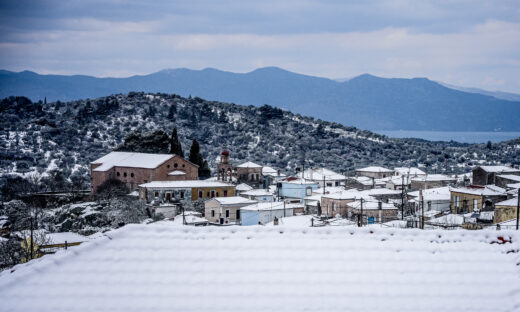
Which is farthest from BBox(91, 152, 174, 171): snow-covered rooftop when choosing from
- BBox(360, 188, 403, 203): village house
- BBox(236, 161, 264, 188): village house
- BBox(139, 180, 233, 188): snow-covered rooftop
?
BBox(360, 188, 403, 203): village house

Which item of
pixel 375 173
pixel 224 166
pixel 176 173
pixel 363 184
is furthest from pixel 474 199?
pixel 375 173

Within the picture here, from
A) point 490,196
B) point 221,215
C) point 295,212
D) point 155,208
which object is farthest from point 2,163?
point 490,196

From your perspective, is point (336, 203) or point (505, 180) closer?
point (336, 203)

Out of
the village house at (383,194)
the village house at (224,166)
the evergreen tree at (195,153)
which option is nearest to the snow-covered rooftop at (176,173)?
the village house at (224,166)

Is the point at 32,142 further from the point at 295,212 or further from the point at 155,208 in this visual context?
the point at 295,212

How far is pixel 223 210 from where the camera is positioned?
35.6 meters

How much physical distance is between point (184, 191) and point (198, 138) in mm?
42801

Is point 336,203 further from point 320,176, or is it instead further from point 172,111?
point 172,111

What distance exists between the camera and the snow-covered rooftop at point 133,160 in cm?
4487

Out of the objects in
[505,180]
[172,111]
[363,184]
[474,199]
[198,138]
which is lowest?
[363,184]

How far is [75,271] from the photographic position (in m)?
6.18

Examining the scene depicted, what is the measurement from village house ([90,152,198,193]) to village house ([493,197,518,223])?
27.4m

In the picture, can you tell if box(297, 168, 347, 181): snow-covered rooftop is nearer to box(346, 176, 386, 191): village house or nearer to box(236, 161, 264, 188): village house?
box(346, 176, 386, 191): village house

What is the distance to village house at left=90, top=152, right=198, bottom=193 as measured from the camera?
4422cm
